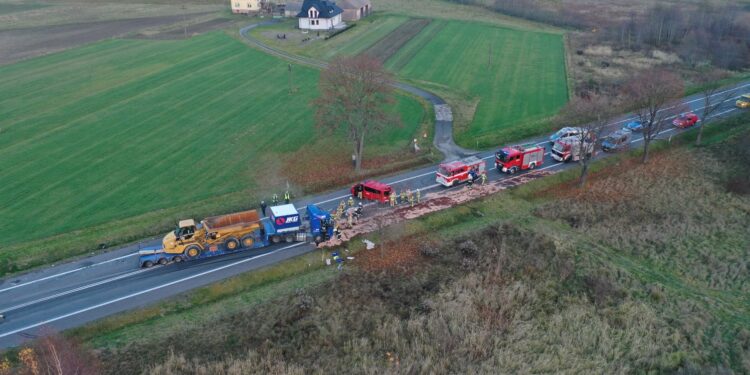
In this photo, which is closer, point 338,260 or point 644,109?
point 338,260

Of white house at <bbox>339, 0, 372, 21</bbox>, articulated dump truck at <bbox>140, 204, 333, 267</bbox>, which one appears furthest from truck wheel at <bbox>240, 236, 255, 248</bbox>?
white house at <bbox>339, 0, 372, 21</bbox>

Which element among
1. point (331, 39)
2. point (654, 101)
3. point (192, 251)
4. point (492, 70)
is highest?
point (331, 39)

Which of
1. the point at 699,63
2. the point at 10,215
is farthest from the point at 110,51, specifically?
the point at 699,63

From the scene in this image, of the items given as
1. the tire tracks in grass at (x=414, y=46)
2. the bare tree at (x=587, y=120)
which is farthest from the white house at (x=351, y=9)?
the bare tree at (x=587, y=120)

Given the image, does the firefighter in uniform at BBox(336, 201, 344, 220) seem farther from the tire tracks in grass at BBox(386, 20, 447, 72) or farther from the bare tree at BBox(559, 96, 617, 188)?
the tire tracks in grass at BBox(386, 20, 447, 72)

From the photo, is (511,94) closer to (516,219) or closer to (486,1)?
(516,219)

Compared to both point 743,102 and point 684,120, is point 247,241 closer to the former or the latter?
point 684,120

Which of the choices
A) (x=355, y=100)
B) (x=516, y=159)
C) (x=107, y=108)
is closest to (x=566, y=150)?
(x=516, y=159)
